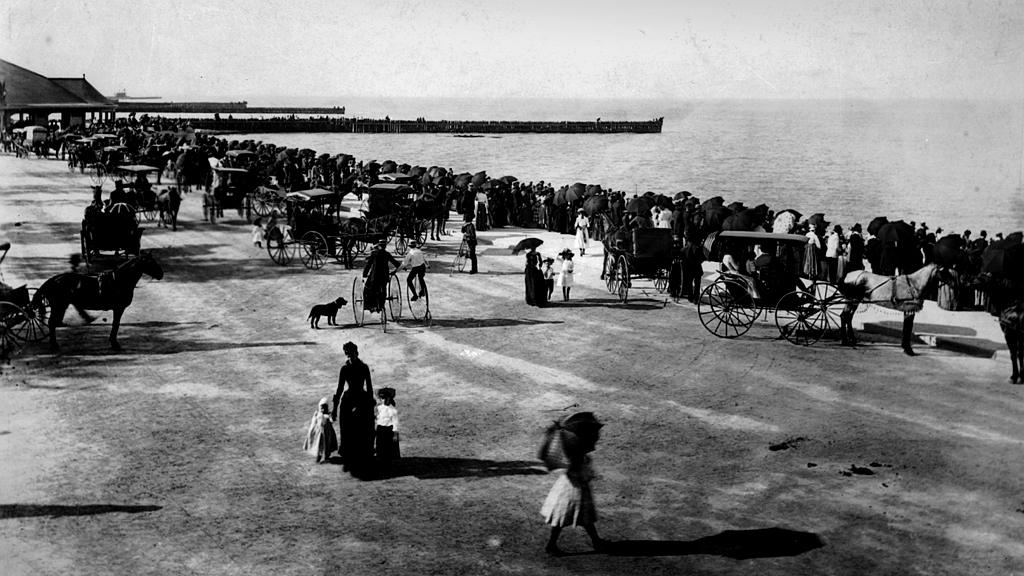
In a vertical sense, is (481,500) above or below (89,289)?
below

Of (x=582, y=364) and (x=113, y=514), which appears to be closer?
(x=113, y=514)

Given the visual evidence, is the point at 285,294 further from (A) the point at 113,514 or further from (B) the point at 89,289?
(A) the point at 113,514

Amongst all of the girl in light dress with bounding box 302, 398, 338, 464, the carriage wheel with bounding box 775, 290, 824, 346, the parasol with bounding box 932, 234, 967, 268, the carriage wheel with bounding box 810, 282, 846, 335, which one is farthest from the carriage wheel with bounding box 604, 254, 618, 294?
the girl in light dress with bounding box 302, 398, 338, 464

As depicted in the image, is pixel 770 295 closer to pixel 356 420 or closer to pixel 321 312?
pixel 321 312

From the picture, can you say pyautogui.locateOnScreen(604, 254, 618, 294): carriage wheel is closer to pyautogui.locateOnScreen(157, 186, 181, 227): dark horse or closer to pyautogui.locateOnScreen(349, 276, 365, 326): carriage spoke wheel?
pyautogui.locateOnScreen(349, 276, 365, 326): carriage spoke wheel

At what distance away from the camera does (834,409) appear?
1289 cm

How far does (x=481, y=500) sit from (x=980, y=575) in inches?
191

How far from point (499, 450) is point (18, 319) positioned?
918 centimetres

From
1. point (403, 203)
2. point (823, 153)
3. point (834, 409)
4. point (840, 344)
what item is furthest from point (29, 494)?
point (823, 153)

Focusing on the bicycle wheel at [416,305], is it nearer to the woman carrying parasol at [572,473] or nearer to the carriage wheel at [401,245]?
the carriage wheel at [401,245]

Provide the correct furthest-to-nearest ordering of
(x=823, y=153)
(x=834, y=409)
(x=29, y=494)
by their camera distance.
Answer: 1. (x=823, y=153)
2. (x=834, y=409)
3. (x=29, y=494)

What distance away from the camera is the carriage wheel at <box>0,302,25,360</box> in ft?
48.4

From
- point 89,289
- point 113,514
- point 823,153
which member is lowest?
point 113,514

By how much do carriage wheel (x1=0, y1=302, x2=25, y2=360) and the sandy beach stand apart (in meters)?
0.37
